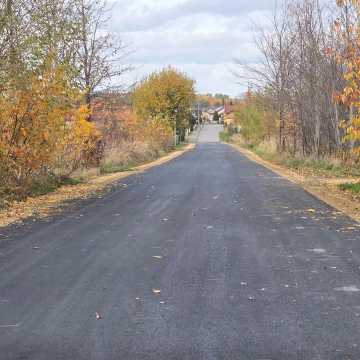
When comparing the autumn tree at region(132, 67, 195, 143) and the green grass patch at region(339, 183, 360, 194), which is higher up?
the autumn tree at region(132, 67, 195, 143)

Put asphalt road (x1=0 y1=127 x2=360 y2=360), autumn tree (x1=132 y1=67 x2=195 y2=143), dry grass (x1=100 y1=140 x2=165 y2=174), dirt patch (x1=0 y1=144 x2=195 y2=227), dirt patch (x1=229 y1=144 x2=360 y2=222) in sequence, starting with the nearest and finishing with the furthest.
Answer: asphalt road (x1=0 y1=127 x2=360 y2=360) → dirt patch (x1=0 y1=144 x2=195 y2=227) → dirt patch (x1=229 y1=144 x2=360 y2=222) → dry grass (x1=100 y1=140 x2=165 y2=174) → autumn tree (x1=132 y1=67 x2=195 y2=143)

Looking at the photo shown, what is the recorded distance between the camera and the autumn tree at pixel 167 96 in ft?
219

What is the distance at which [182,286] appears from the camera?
637 cm

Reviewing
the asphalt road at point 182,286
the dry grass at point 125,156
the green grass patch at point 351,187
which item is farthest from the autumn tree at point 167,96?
the asphalt road at point 182,286

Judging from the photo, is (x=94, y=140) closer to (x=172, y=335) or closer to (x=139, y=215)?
(x=139, y=215)

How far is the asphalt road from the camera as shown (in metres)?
4.64

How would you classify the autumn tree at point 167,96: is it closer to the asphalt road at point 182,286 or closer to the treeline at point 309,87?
the treeline at point 309,87

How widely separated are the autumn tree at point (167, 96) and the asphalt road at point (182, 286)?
181ft

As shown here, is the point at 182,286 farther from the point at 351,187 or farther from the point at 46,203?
the point at 351,187

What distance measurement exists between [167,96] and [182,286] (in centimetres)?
6403

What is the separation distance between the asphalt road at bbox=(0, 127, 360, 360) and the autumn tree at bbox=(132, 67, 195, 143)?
55.1 m

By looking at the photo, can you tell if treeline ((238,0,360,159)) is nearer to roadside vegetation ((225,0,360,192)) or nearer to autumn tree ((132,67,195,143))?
roadside vegetation ((225,0,360,192))

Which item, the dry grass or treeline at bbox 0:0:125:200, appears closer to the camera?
treeline at bbox 0:0:125:200

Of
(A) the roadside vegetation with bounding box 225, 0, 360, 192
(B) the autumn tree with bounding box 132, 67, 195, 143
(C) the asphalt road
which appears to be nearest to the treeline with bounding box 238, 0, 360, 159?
(A) the roadside vegetation with bounding box 225, 0, 360, 192
